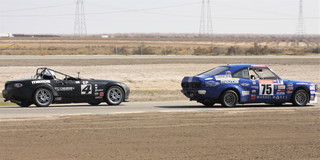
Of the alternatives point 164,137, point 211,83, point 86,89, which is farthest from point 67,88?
point 164,137

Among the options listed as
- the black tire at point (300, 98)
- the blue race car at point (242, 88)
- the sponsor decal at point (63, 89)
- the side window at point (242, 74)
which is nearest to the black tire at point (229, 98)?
the blue race car at point (242, 88)

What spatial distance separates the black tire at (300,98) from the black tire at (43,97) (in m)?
7.38

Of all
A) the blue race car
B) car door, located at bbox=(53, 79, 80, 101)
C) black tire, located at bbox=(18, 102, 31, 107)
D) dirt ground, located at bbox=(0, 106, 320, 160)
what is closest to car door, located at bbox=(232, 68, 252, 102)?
the blue race car

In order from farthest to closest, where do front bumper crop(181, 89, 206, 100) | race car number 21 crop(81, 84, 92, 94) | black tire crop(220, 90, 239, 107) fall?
race car number 21 crop(81, 84, 92, 94) < black tire crop(220, 90, 239, 107) < front bumper crop(181, 89, 206, 100)

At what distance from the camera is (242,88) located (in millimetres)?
17359

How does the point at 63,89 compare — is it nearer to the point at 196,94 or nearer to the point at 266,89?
the point at 196,94

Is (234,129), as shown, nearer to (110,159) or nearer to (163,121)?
(163,121)

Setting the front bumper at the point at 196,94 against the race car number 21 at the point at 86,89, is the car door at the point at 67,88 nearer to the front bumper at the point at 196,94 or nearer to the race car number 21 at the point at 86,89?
the race car number 21 at the point at 86,89

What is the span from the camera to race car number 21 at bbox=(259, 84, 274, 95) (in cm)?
1762

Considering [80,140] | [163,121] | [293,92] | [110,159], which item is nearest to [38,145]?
[80,140]

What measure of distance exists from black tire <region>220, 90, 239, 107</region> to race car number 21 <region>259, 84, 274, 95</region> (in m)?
0.86

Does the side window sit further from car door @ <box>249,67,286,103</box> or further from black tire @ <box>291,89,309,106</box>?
black tire @ <box>291,89,309,106</box>

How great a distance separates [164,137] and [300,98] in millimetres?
8213

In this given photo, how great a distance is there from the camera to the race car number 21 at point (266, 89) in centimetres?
1762
